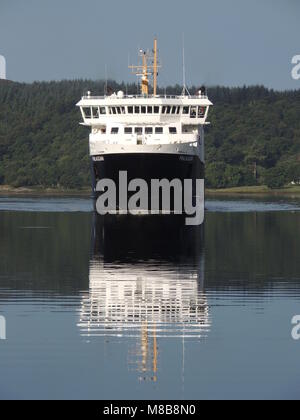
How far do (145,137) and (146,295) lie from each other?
136 ft

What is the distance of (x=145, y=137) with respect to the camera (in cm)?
7169

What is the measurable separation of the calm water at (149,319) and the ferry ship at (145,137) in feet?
61.8

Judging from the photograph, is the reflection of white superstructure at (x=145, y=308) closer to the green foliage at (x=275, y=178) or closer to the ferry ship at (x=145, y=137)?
the ferry ship at (x=145, y=137)

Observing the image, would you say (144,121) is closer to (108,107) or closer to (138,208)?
(108,107)

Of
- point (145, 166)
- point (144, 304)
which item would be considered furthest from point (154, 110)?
point (144, 304)

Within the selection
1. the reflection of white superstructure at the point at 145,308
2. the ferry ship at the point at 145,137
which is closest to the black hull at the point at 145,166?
the ferry ship at the point at 145,137

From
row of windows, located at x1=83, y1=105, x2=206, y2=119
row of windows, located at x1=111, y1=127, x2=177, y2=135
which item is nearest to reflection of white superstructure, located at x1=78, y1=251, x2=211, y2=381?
row of windows, located at x1=111, y1=127, x2=177, y2=135

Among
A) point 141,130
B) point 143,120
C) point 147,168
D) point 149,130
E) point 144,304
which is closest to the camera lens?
point 144,304

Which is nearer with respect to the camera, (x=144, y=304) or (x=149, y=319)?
(x=149, y=319)

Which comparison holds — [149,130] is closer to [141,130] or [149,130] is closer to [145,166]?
[141,130]

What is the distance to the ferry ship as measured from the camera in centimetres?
6819

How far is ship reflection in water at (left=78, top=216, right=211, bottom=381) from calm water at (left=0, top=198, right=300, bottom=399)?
3cm

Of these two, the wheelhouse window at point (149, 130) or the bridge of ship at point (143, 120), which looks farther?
the wheelhouse window at point (149, 130)

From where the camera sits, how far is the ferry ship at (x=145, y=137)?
68188 millimetres
